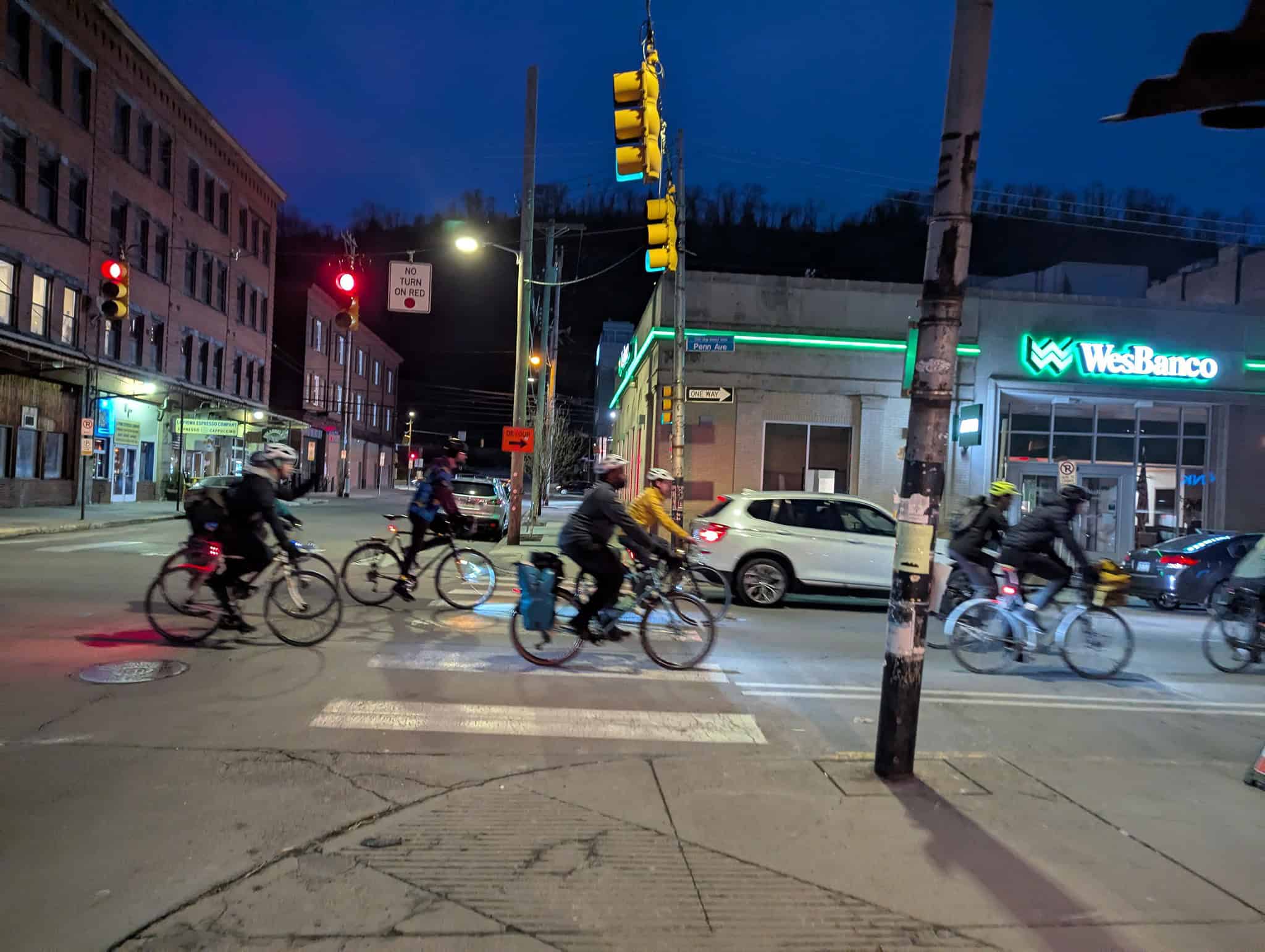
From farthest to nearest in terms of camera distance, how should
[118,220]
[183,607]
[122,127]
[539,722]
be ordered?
[122,127], [118,220], [183,607], [539,722]

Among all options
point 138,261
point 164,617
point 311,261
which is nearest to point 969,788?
point 164,617

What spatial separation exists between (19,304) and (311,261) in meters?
34.0

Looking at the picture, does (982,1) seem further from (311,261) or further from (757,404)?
(311,261)

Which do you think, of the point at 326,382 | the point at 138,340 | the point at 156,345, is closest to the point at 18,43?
the point at 138,340

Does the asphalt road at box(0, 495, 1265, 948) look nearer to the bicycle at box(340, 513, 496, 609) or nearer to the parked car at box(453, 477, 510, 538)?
the bicycle at box(340, 513, 496, 609)

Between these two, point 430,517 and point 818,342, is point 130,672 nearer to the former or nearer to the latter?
point 430,517

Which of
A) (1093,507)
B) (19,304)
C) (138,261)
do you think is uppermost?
(138,261)

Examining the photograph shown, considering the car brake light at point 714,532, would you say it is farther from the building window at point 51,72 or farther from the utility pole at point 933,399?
the building window at point 51,72

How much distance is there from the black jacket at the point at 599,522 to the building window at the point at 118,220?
30.0 meters

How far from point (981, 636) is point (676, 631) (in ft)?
9.89

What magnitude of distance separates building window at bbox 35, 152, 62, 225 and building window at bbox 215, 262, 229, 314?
12.1m

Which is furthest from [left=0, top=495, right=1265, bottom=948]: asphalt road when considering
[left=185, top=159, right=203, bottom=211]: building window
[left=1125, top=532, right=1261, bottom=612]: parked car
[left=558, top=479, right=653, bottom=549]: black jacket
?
[left=185, top=159, right=203, bottom=211]: building window

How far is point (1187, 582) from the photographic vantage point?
14133 millimetres

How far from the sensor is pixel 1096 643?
8633 millimetres
